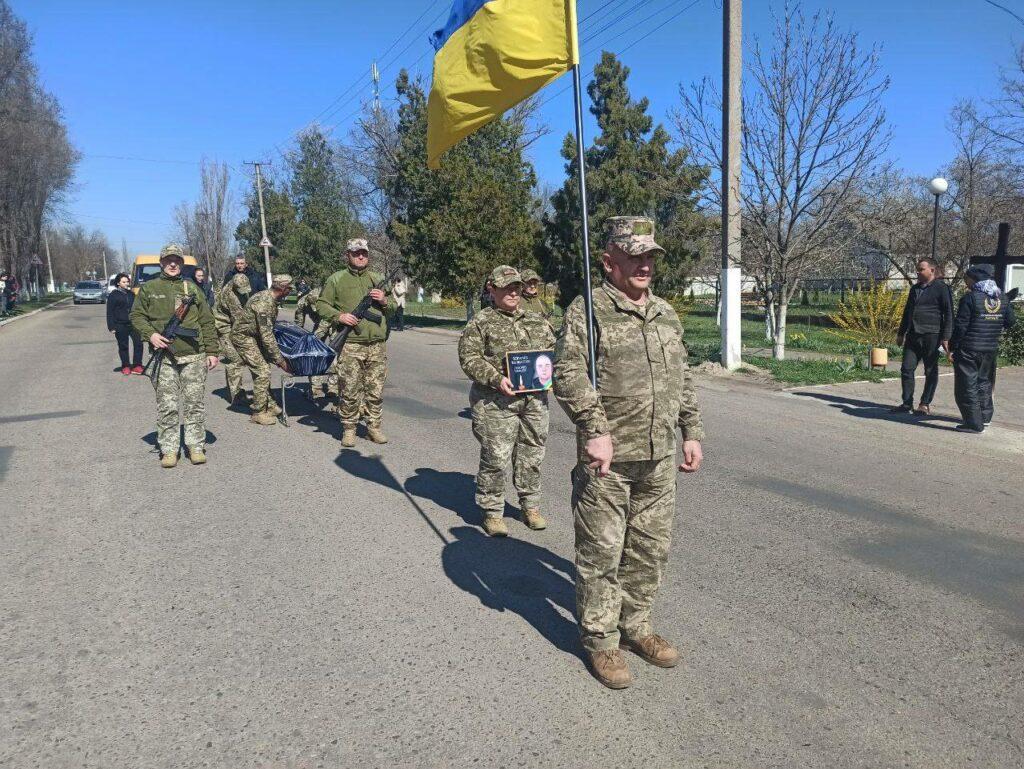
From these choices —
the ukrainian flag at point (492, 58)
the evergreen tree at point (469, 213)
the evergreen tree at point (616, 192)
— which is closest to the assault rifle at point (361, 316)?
the ukrainian flag at point (492, 58)

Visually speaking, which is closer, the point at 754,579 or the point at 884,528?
the point at 754,579

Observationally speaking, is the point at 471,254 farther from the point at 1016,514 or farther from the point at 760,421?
the point at 1016,514

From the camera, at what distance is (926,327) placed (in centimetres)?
885

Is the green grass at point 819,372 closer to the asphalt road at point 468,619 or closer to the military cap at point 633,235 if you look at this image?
the asphalt road at point 468,619

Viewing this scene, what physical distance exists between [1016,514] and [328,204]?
167ft

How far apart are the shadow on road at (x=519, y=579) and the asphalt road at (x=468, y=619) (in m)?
0.02

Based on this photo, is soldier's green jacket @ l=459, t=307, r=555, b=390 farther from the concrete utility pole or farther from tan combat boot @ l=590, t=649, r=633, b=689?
the concrete utility pole

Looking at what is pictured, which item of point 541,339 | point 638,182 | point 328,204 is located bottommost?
point 541,339

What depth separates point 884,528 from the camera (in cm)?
498

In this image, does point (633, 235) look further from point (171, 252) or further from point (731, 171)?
point (731, 171)

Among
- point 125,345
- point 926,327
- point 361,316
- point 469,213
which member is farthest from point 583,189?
point 469,213

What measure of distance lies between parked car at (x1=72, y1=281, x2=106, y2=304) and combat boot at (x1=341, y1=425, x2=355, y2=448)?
50.1 meters

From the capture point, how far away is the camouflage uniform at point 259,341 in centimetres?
862

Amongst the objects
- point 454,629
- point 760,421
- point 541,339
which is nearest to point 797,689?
point 454,629
